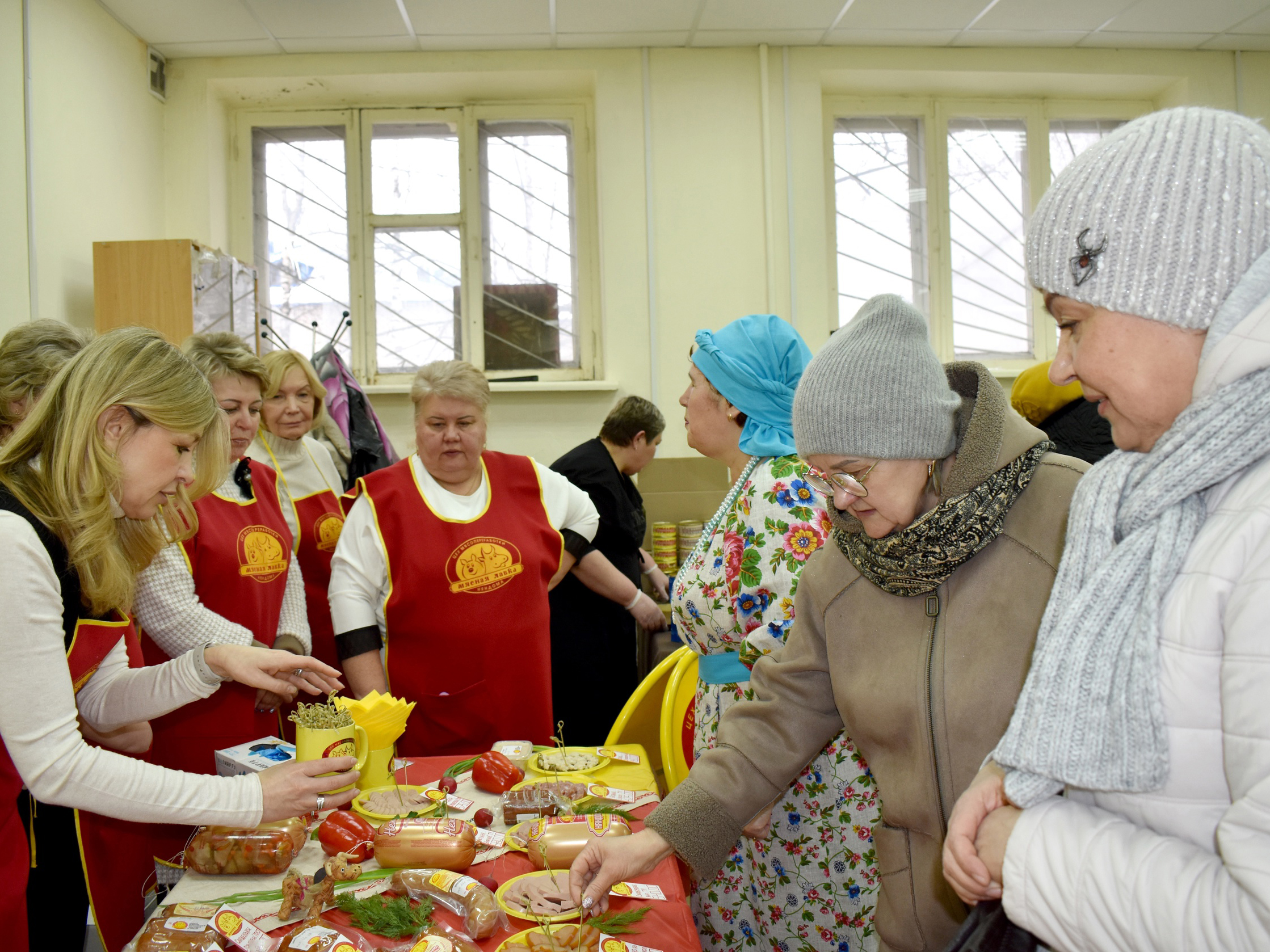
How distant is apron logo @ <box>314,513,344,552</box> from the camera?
2914mm

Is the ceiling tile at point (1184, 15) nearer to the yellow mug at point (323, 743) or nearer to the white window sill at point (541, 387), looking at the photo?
the white window sill at point (541, 387)

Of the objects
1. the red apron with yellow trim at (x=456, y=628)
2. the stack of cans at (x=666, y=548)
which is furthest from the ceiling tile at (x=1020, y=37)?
the red apron with yellow trim at (x=456, y=628)

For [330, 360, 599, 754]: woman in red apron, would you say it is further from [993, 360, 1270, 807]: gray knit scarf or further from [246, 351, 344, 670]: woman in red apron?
[993, 360, 1270, 807]: gray knit scarf

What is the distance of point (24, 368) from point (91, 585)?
65 centimetres

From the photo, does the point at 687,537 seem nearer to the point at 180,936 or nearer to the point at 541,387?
the point at 541,387

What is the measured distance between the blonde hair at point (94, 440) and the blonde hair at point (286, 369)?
4.58 ft

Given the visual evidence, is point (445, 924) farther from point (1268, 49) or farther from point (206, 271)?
point (1268, 49)

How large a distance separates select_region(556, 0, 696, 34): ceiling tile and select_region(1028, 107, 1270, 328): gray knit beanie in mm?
3996

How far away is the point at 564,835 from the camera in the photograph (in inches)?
54.5

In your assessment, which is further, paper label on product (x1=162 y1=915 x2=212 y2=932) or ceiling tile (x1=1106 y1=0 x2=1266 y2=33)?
ceiling tile (x1=1106 y1=0 x2=1266 y2=33)

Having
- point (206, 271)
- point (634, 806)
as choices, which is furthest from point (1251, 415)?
point (206, 271)

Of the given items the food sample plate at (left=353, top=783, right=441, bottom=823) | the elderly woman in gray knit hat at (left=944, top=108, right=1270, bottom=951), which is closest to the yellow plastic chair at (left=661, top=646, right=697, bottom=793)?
the food sample plate at (left=353, top=783, right=441, bottom=823)

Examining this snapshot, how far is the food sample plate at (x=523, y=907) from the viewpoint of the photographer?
1.20m

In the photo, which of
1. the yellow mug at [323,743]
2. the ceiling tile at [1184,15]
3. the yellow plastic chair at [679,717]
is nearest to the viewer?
the yellow mug at [323,743]
